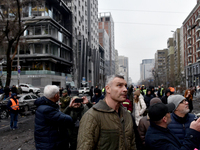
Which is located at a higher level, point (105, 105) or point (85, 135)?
point (105, 105)

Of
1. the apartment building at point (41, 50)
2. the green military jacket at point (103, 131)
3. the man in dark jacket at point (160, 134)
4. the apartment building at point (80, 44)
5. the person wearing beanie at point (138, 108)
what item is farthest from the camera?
the apartment building at point (80, 44)

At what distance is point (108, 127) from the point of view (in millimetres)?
2039

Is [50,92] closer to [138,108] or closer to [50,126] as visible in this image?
[50,126]

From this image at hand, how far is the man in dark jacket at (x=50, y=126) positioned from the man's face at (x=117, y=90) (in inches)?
49.4

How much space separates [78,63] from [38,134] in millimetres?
51822

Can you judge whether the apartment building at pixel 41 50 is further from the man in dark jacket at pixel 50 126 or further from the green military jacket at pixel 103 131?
the green military jacket at pixel 103 131

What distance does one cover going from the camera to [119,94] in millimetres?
2197

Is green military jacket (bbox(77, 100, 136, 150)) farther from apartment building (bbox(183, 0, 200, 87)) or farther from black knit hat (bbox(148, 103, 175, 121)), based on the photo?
apartment building (bbox(183, 0, 200, 87))

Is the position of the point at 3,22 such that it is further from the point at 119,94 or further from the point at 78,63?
the point at 78,63

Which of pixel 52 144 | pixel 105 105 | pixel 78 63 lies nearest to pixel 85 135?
pixel 105 105

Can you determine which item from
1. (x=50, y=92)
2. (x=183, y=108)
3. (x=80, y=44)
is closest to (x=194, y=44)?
(x=80, y=44)

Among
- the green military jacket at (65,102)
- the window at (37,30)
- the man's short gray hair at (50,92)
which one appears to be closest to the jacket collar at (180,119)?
the man's short gray hair at (50,92)

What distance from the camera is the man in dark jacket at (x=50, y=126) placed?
3.10 m

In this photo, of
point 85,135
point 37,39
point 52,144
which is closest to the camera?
point 85,135
